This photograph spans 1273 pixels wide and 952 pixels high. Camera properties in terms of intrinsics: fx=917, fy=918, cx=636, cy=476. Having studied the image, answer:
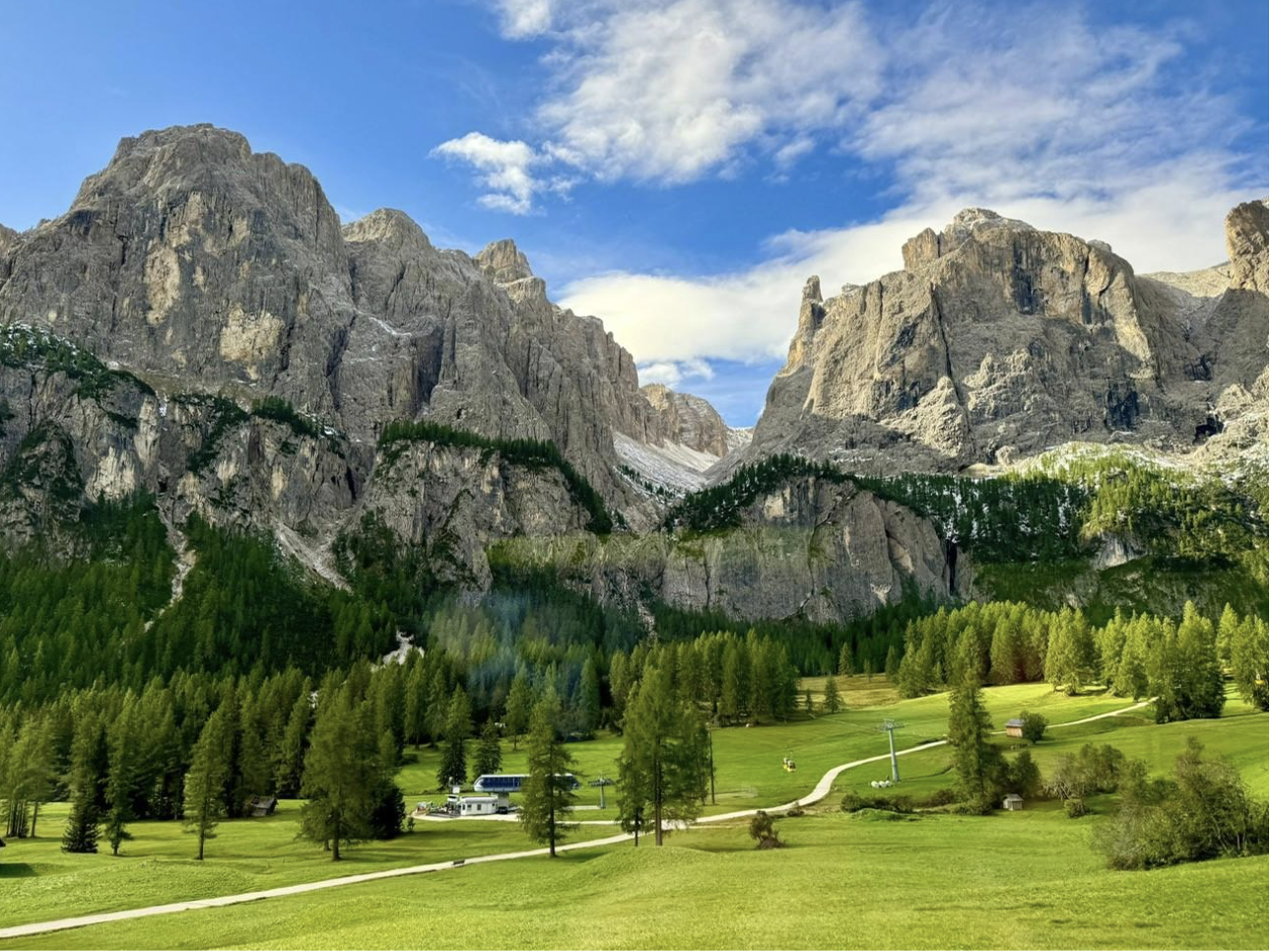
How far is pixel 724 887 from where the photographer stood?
44.8 metres

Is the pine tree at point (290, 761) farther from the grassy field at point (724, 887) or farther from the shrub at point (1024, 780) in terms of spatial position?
the shrub at point (1024, 780)

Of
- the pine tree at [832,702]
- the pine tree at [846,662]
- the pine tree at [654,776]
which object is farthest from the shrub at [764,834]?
the pine tree at [846,662]

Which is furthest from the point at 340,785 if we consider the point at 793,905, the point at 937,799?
the point at 937,799

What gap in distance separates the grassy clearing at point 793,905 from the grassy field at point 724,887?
15cm

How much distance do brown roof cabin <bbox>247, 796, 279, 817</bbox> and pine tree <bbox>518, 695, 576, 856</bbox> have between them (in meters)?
39.4

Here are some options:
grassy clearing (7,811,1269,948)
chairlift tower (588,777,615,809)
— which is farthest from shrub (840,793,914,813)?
chairlift tower (588,777,615,809)

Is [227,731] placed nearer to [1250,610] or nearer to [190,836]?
[190,836]

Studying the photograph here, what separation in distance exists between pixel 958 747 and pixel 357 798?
4723 cm

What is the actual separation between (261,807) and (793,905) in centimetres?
7270

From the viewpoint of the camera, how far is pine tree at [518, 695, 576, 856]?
6631 cm

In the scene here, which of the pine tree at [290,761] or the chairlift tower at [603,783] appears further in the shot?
the pine tree at [290,761]

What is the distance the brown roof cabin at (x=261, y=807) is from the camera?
93375 mm

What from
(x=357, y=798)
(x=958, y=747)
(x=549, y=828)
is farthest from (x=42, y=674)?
(x=958, y=747)

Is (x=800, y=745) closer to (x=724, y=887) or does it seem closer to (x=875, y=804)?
(x=875, y=804)
